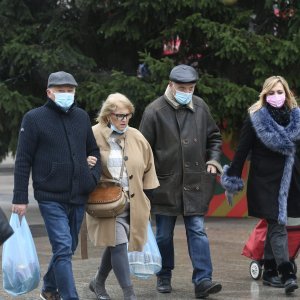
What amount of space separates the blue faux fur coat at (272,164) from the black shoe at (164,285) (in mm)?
890

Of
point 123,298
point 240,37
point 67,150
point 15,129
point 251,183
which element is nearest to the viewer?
Answer: point 67,150

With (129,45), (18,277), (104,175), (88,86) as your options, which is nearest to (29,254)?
(18,277)

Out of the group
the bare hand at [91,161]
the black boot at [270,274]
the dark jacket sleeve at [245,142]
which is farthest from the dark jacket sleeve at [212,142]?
the bare hand at [91,161]

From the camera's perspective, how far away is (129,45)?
1424 cm

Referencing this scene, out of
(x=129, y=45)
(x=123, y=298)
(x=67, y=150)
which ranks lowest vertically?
(x=123, y=298)

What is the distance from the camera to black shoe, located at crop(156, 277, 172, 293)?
7716mm

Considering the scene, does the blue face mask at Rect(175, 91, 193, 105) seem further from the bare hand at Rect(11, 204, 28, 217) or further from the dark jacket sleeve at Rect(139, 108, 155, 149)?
the bare hand at Rect(11, 204, 28, 217)

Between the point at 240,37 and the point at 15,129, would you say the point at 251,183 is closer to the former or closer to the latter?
the point at 240,37

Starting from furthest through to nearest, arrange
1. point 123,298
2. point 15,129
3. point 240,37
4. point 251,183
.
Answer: point 15,129 < point 240,37 < point 251,183 < point 123,298

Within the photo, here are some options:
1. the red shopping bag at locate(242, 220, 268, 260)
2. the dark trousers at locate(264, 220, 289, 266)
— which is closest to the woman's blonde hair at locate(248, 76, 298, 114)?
the dark trousers at locate(264, 220, 289, 266)

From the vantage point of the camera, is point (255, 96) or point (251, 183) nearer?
point (251, 183)

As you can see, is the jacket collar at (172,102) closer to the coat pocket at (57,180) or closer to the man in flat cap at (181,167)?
the man in flat cap at (181,167)

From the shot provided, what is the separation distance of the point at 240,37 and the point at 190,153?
18.1 feet

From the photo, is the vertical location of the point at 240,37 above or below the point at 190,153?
above
